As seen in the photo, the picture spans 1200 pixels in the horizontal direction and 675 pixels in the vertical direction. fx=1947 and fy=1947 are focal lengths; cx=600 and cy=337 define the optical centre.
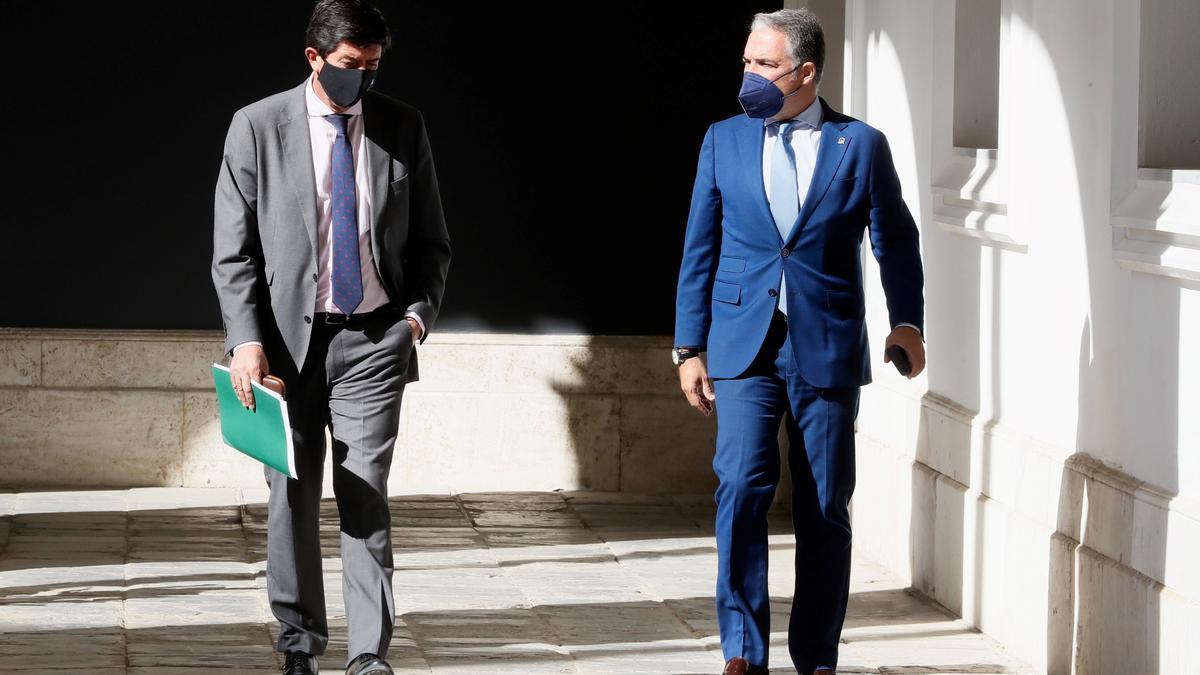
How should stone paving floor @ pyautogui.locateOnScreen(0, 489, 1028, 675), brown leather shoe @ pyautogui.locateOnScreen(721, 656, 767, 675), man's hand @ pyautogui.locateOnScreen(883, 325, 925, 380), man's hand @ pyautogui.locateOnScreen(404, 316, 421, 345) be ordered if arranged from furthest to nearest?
stone paving floor @ pyautogui.locateOnScreen(0, 489, 1028, 675) < man's hand @ pyautogui.locateOnScreen(404, 316, 421, 345) < man's hand @ pyautogui.locateOnScreen(883, 325, 925, 380) < brown leather shoe @ pyautogui.locateOnScreen(721, 656, 767, 675)

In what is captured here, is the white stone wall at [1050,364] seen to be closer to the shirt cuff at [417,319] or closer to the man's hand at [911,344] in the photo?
the man's hand at [911,344]

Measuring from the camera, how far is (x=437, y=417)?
34.0 feet

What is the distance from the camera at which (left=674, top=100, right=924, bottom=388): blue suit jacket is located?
5.62 metres

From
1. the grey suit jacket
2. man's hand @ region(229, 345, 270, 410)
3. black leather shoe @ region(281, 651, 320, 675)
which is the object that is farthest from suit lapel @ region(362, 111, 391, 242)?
black leather shoe @ region(281, 651, 320, 675)

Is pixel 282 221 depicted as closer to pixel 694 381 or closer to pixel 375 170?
pixel 375 170

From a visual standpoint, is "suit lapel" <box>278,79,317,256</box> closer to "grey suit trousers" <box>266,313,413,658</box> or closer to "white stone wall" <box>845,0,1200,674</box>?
"grey suit trousers" <box>266,313,413,658</box>

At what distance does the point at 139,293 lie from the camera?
10289mm

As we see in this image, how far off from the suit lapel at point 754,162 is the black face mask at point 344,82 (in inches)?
43.4

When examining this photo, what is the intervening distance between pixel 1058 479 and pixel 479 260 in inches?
186

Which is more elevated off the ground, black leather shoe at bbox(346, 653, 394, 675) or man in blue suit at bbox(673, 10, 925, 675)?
man in blue suit at bbox(673, 10, 925, 675)

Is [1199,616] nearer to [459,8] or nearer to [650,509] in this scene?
[650,509]

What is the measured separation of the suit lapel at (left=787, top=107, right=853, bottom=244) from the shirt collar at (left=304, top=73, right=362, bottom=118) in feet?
4.38

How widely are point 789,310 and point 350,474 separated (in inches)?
54.0

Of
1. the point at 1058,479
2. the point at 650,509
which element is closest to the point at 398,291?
the point at 1058,479
